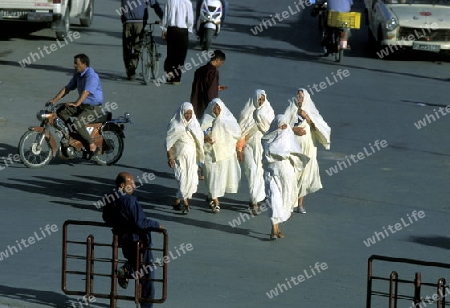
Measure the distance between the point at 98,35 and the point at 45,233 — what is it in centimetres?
1545

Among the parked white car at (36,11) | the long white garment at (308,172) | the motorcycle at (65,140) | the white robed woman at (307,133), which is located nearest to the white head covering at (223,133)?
the white robed woman at (307,133)

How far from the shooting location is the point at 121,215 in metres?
12.0

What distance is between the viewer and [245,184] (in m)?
18.1

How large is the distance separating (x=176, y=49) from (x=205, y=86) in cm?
678

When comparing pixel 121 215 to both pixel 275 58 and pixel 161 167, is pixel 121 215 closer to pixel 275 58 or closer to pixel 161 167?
pixel 161 167

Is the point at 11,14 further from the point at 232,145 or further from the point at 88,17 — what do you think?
the point at 232,145

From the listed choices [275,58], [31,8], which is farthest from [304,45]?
[31,8]

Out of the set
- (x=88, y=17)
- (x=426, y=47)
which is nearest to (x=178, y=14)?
(x=426, y=47)

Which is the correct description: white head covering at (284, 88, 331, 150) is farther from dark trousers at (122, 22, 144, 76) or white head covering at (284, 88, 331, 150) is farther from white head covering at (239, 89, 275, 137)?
dark trousers at (122, 22, 144, 76)

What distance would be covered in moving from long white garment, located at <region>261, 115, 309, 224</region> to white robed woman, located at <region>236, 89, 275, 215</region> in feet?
3.94

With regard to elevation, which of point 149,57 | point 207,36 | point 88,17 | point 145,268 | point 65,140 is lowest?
point 88,17

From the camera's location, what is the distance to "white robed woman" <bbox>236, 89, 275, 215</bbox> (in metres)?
16.7

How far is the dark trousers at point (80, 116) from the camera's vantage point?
18500 millimetres

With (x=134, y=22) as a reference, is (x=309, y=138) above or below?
above
